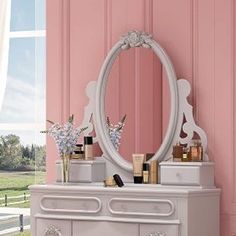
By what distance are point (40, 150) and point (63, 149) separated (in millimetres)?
737

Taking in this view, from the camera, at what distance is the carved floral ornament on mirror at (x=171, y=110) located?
433 cm

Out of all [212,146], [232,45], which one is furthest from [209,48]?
[212,146]

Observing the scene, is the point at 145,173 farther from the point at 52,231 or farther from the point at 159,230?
the point at 52,231

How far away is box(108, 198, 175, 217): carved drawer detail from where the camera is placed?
3943 mm

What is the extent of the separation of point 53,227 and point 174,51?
1.32 meters

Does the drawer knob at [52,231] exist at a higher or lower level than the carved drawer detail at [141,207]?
lower

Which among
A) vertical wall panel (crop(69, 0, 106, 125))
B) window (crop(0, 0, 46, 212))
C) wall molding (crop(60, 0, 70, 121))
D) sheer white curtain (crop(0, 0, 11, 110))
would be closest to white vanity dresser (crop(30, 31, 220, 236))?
vertical wall panel (crop(69, 0, 106, 125))

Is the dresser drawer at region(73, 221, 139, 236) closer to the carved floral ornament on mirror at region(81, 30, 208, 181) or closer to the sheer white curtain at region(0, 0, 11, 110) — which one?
the carved floral ornament on mirror at region(81, 30, 208, 181)

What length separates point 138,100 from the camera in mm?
4480

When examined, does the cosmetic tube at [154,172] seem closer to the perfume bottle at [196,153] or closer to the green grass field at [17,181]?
the perfume bottle at [196,153]

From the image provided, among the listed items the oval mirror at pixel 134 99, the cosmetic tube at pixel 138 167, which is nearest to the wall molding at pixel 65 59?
the oval mirror at pixel 134 99

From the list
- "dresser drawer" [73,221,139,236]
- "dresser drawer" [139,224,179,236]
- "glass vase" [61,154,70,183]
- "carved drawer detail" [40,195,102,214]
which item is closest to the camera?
"dresser drawer" [139,224,179,236]

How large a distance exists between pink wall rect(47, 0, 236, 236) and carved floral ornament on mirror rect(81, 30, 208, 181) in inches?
3.2

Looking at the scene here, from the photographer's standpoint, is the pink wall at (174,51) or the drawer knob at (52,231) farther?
the pink wall at (174,51)
